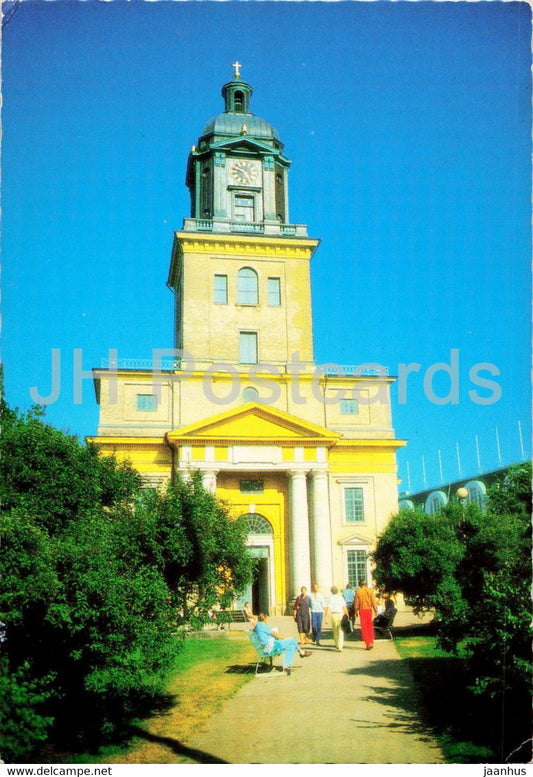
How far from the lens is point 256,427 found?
114ft

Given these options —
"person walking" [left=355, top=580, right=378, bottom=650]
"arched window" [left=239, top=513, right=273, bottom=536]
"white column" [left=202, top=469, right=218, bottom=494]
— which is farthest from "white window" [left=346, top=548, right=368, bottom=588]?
"person walking" [left=355, top=580, right=378, bottom=650]

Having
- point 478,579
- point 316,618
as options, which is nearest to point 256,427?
point 316,618

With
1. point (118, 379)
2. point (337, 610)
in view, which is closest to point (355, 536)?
point (118, 379)

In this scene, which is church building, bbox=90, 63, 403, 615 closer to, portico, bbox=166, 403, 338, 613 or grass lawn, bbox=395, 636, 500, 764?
portico, bbox=166, 403, 338, 613

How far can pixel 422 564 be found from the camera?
67.3ft

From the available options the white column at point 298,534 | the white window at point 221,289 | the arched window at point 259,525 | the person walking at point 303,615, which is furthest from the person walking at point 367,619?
the white window at point 221,289

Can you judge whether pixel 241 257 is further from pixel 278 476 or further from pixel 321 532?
pixel 321 532

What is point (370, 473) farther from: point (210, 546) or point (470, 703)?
point (470, 703)

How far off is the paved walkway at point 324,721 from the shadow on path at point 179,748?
9 cm

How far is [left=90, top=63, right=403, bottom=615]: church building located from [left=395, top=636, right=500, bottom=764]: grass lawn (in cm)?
1902

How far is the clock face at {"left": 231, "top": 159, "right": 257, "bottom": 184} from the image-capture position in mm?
40000

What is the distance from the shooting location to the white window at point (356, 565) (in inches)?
1388

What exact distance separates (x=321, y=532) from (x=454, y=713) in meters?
25.2
